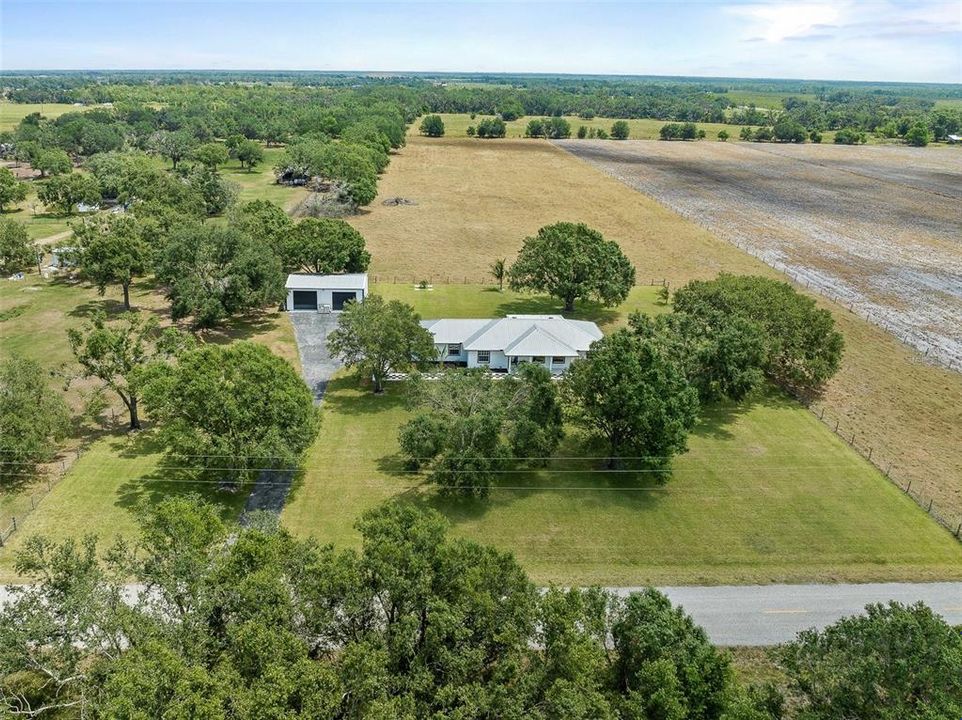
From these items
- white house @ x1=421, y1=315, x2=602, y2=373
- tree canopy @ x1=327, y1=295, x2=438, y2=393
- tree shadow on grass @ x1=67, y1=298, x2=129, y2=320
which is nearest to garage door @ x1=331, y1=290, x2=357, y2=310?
white house @ x1=421, y1=315, x2=602, y2=373

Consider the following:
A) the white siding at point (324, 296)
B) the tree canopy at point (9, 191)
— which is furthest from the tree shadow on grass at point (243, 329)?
the tree canopy at point (9, 191)

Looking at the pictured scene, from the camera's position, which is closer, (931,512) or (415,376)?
(931,512)

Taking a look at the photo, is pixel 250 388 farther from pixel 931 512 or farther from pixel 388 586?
pixel 931 512

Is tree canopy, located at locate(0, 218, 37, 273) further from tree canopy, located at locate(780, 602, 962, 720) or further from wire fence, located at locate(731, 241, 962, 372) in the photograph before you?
wire fence, located at locate(731, 241, 962, 372)

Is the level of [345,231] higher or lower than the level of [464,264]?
higher

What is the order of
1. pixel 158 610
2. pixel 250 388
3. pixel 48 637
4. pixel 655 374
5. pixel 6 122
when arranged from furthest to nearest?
pixel 6 122 < pixel 655 374 < pixel 250 388 < pixel 158 610 < pixel 48 637

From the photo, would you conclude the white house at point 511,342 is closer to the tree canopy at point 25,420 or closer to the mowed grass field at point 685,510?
the mowed grass field at point 685,510

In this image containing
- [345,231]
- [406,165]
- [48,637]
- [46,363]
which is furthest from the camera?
[406,165]

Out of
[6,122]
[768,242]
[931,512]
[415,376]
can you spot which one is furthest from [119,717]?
[6,122]
